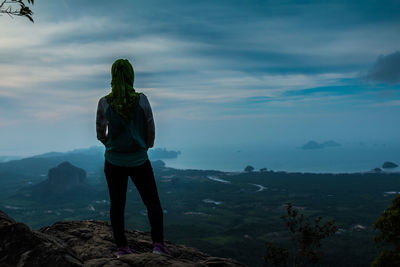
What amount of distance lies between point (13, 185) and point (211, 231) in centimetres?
16273

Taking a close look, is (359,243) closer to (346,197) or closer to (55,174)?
(346,197)

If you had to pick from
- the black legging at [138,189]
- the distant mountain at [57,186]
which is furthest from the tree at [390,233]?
the distant mountain at [57,186]

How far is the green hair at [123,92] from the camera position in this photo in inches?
182

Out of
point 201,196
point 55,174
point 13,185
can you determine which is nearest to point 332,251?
point 201,196

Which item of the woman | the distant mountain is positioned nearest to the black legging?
the woman

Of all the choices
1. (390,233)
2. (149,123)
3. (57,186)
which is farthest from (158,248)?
(57,186)

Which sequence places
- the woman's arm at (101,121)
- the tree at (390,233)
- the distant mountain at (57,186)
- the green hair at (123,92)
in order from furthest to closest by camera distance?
1. the distant mountain at (57,186)
2. the tree at (390,233)
3. the woman's arm at (101,121)
4. the green hair at (123,92)

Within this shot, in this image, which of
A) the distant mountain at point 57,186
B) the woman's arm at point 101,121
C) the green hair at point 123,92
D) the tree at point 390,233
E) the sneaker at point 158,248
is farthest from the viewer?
the distant mountain at point 57,186

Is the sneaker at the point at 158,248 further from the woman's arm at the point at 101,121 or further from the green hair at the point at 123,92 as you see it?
the green hair at the point at 123,92

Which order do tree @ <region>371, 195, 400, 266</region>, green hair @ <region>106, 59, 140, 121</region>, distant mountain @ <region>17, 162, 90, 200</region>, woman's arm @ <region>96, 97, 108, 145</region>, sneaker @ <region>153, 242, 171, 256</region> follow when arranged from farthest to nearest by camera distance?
distant mountain @ <region>17, 162, 90, 200</region>
tree @ <region>371, 195, 400, 266</region>
sneaker @ <region>153, 242, 171, 256</region>
woman's arm @ <region>96, 97, 108, 145</region>
green hair @ <region>106, 59, 140, 121</region>

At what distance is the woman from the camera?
4.68 meters

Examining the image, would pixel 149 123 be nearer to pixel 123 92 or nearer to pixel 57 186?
pixel 123 92

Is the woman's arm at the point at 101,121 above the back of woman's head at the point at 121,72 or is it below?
below

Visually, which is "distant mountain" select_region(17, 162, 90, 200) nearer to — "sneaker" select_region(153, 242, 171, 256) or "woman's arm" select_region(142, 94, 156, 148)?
"sneaker" select_region(153, 242, 171, 256)
